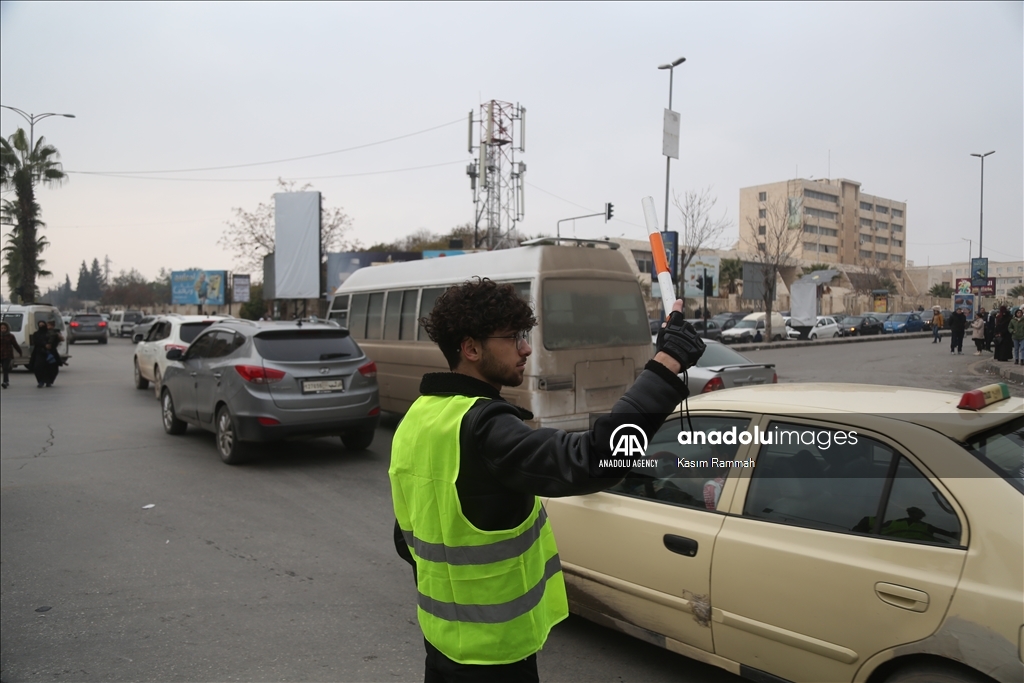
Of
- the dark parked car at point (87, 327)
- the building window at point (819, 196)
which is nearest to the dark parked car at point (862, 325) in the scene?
the building window at point (819, 196)

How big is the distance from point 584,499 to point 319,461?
583 cm

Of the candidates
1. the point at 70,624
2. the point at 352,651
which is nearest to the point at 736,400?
the point at 352,651

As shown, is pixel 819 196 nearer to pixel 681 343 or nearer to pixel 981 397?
pixel 981 397

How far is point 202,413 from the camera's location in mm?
9344

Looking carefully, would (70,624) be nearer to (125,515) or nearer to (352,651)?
(352,651)

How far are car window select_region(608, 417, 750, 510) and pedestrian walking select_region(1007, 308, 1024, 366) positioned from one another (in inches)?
138

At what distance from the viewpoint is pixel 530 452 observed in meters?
1.68

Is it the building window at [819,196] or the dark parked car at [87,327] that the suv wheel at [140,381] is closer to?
the dark parked car at [87,327]

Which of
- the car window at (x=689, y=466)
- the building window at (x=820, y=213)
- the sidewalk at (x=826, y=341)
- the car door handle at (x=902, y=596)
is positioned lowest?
the sidewalk at (x=826, y=341)

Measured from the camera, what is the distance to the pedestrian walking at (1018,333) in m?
6.11

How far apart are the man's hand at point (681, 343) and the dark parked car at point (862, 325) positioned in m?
43.7

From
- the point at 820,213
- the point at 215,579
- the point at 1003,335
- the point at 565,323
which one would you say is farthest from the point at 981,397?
the point at 820,213

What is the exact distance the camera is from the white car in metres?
14.6

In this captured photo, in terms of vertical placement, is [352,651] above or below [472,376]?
below
